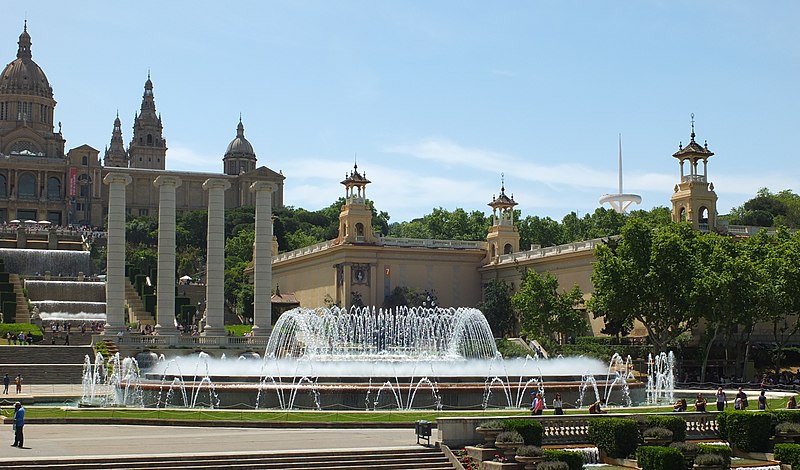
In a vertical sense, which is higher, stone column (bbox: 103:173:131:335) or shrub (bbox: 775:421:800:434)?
stone column (bbox: 103:173:131:335)

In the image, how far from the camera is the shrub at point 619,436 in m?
26.5

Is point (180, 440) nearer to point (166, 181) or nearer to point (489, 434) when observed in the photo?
point (489, 434)

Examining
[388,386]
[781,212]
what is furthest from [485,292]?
[388,386]

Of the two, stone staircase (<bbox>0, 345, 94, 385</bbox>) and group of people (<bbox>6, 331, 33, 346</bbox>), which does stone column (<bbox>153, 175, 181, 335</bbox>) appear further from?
group of people (<bbox>6, 331, 33, 346</bbox>)

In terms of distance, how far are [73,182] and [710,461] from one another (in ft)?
507

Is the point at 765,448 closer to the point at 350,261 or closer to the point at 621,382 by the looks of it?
the point at 621,382

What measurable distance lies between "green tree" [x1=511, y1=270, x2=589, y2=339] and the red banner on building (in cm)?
11141

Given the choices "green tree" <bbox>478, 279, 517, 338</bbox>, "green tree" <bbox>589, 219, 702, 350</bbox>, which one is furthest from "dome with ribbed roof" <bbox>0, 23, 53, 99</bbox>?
"green tree" <bbox>589, 219, 702, 350</bbox>

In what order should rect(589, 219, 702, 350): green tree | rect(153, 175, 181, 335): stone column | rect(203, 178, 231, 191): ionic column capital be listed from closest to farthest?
rect(589, 219, 702, 350): green tree
rect(153, 175, 181, 335): stone column
rect(203, 178, 231, 191): ionic column capital

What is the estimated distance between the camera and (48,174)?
170 m

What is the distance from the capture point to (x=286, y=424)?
30.9 metres

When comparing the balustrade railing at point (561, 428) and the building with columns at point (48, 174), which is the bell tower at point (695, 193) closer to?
the balustrade railing at point (561, 428)

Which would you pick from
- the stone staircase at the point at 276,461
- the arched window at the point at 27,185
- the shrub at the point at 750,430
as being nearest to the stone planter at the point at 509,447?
the stone staircase at the point at 276,461

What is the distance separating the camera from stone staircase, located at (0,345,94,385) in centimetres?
5316
